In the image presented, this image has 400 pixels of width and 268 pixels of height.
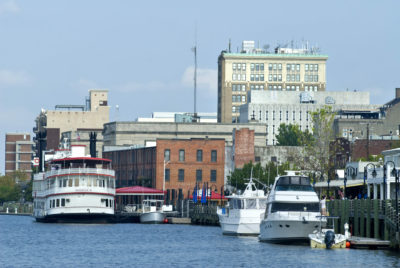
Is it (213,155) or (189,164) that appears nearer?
(189,164)

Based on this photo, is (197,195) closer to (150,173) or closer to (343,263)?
(150,173)

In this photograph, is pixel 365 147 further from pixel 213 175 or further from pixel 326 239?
pixel 326 239

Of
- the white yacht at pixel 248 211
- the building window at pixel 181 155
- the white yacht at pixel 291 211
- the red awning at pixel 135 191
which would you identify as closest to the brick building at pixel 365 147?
the building window at pixel 181 155

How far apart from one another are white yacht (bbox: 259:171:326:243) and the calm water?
4.18 ft

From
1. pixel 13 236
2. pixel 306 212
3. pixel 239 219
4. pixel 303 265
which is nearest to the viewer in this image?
pixel 303 265

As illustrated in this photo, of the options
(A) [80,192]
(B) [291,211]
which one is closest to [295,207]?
(B) [291,211]

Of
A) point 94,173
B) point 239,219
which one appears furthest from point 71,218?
point 239,219

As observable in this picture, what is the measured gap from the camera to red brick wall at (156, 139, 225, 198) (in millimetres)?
164875

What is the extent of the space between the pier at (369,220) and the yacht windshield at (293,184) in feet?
14.5

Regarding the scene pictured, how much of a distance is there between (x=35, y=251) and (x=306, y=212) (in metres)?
19.9

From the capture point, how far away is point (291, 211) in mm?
81062

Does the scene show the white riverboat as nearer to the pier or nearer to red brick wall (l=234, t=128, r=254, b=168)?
the pier

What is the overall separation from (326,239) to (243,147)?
89681 millimetres

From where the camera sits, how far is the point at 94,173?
4754 inches
